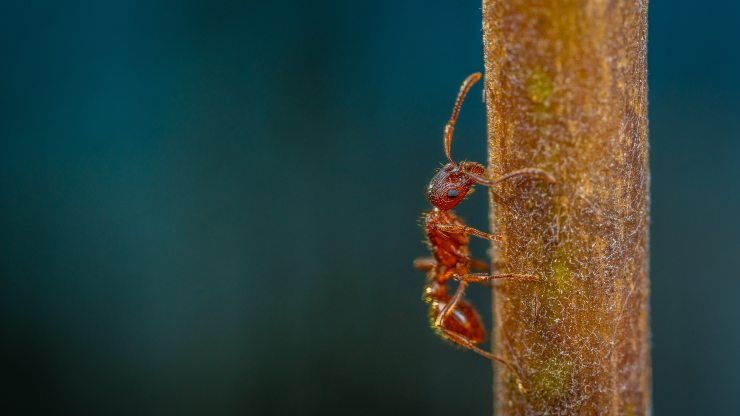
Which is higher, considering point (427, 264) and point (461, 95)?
point (461, 95)

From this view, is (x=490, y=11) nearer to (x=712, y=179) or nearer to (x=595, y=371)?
(x=595, y=371)

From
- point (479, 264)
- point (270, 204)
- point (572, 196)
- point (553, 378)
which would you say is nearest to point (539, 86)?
point (572, 196)

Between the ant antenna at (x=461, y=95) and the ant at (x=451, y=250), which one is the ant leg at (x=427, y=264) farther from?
the ant antenna at (x=461, y=95)

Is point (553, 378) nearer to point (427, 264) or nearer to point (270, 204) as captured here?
point (427, 264)

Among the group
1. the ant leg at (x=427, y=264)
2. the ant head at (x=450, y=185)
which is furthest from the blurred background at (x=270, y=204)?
the ant head at (x=450, y=185)

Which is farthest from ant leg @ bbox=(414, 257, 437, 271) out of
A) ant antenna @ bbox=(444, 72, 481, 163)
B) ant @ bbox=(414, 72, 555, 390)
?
ant antenna @ bbox=(444, 72, 481, 163)

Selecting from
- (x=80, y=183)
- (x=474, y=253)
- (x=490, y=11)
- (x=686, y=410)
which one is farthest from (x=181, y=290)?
(x=490, y=11)

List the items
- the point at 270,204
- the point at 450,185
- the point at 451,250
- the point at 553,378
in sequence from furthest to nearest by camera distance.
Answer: the point at 270,204
the point at 451,250
the point at 450,185
the point at 553,378
